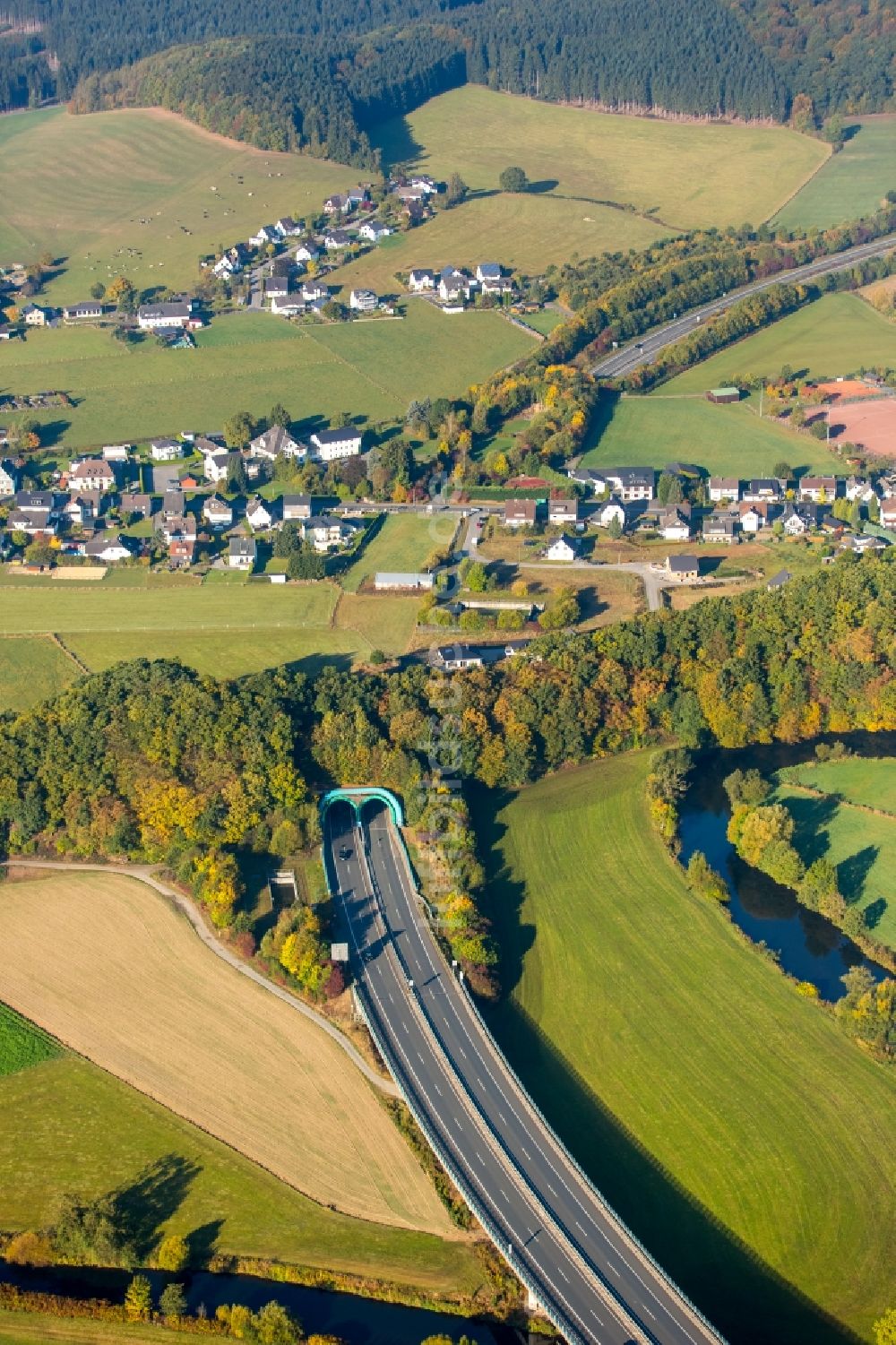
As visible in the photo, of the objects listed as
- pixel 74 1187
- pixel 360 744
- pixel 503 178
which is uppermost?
pixel 503 178

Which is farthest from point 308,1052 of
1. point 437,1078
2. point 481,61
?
point 481,61

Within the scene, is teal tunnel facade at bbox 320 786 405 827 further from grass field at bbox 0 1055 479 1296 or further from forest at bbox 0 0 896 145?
forest at bbox 0 0 896 145

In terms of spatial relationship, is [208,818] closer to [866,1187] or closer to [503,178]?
[866,1187]

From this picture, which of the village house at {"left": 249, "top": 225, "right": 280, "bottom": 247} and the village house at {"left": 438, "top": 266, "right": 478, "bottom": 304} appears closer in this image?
the village house at {"left": 438, "top": 266, "right": 478, "bottom": 304}

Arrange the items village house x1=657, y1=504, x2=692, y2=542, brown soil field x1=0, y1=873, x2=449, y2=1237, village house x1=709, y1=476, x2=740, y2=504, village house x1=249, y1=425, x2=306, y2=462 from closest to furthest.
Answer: brown soil field x1=0, y1=873, x2=449, y2=1237
village house x1=657, y1=504, x2=692, y2=542
village house x1=709, y1=476, x2=740, y2=504
village house x1=249, y1=425, x2=306, y2=462

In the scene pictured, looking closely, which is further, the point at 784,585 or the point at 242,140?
the point at 242,140

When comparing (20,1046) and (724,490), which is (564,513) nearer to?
(724,490)

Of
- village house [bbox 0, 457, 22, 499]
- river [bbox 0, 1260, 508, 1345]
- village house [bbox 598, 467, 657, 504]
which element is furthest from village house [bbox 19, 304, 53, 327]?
river [bbox 0, 1260, 508, 1345]
